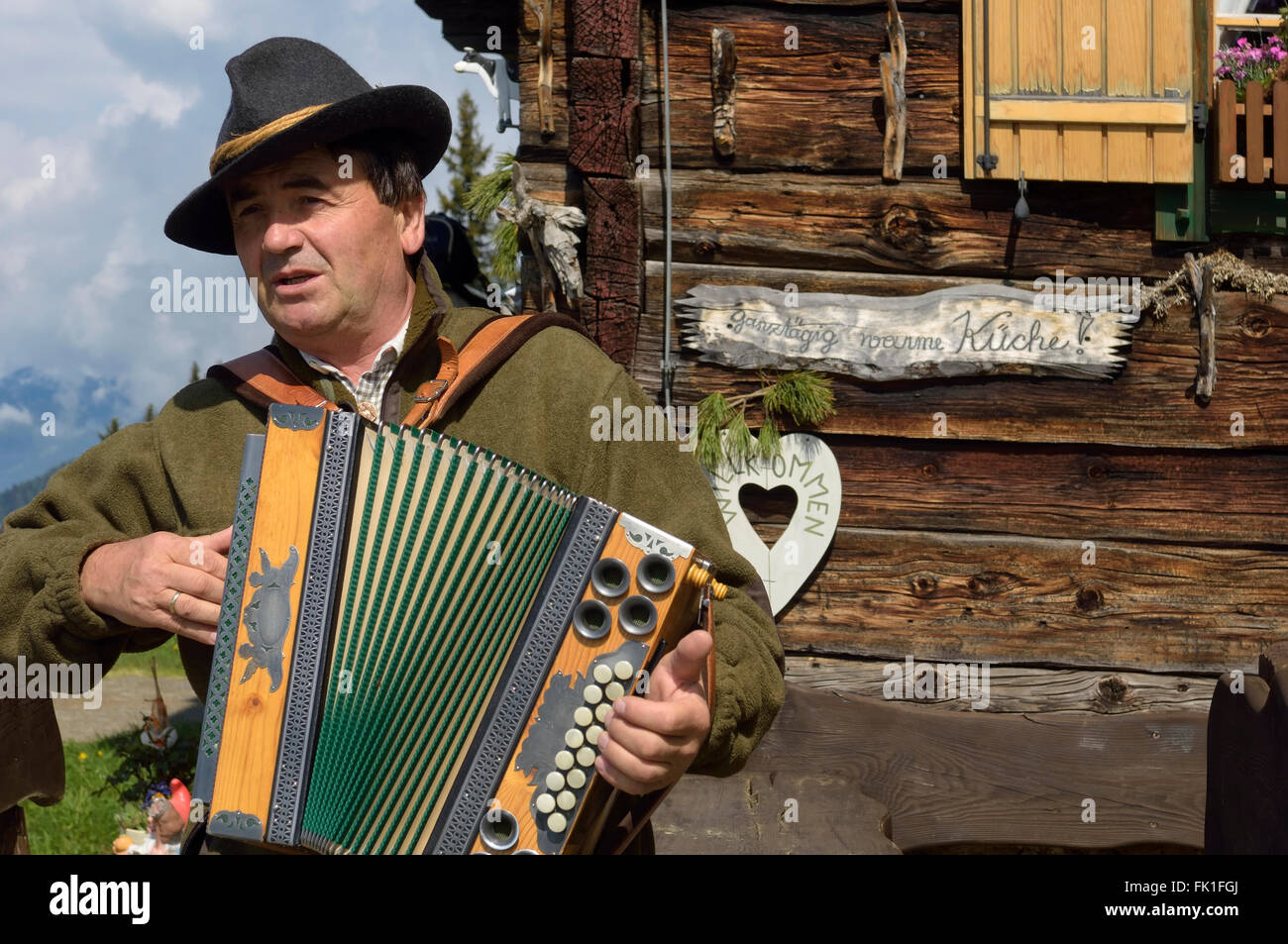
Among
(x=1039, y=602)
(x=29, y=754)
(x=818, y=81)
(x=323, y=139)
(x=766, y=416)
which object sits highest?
(x=818, y=81)

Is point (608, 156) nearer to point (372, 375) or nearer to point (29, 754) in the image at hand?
point (372, 375)

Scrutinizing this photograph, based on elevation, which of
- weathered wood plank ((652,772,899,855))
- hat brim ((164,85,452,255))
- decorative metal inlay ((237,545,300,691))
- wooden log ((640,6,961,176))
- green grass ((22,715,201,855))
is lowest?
green grass ((22,715,201,855))

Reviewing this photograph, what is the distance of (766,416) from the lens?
4902 mm

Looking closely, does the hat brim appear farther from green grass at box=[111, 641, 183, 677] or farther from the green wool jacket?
green grass at box=[111, 641, 183, 677]

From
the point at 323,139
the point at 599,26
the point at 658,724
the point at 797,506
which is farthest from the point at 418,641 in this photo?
the point at 599,26

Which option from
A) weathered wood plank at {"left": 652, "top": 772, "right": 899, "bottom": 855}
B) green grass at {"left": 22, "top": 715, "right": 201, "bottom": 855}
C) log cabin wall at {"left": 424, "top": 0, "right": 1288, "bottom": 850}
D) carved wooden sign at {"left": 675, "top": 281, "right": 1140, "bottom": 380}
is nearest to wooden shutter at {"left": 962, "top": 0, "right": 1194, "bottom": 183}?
log cabin wall at {"left": 424, "top": 0, "right": 1288, "bottom": 850}

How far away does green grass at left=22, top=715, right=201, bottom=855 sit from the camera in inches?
247

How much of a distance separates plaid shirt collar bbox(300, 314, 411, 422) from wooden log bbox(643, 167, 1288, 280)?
8.90 ft

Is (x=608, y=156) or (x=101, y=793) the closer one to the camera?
(x=608, y=156)

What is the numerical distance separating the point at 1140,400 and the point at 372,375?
349 centimetres

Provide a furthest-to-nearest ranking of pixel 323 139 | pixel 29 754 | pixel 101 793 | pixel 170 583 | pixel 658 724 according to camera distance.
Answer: pixel 101 793 < pixel 29 754 < pixel 323 139 < pixel 170 583 < pixel 658 724

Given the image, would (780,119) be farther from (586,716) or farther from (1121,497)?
(586,716)

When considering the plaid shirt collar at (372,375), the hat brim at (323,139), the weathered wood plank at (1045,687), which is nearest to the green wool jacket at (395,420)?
the plaid shirt collar at (372,375)

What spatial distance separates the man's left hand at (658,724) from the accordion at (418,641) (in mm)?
26
